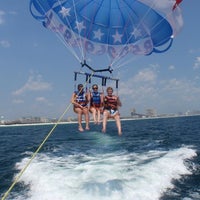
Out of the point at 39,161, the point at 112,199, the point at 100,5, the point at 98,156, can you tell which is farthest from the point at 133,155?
the point at 100,5

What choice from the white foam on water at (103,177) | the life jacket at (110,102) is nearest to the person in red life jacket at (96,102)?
the life jacket at (110,102)

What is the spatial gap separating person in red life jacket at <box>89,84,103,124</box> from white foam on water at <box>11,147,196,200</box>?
2.64 m

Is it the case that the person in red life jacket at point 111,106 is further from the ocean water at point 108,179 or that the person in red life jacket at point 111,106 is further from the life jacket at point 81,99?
the ocean water at point 108,179

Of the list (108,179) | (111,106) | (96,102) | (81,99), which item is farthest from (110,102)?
(108,179)

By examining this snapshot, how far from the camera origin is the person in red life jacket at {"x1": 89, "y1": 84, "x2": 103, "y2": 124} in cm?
1236

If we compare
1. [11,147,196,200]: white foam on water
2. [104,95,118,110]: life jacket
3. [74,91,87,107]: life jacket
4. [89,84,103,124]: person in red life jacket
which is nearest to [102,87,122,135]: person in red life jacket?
[104,95,118,110]: life jacket

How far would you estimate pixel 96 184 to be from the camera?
11.6 meters

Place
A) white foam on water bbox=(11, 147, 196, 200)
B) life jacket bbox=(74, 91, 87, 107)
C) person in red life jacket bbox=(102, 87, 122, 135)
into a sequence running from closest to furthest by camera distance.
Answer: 1. white foam on water bbox=(11, 147, 196, 200)
2. person in red life jacket bbox=(102, 87, 122, 135)
3. life jacket bbox=(74, 91, 87, 107)

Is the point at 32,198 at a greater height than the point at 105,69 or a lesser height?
lesser

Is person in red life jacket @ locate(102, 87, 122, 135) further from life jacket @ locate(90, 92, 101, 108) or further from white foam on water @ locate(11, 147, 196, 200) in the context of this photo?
white foam on water @ locate(11, 147, 196, 200)

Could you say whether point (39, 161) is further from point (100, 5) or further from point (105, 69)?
point (100, 5)

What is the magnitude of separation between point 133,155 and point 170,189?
21.4 feet

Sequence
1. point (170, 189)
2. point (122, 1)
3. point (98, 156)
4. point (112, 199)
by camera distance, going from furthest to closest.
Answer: point (98, 156) → point (122, 1) → point (170, 189) → point (112, 199)

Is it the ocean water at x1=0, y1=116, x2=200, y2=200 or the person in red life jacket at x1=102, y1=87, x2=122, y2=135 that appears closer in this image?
the ocean water at x1=0, y1=116, x2=200, y2=200
